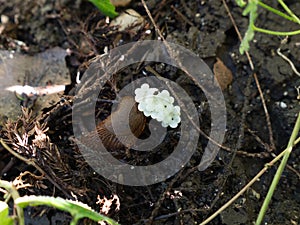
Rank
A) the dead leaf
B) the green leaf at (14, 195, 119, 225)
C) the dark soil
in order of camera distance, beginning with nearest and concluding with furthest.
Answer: the green leaf at (14, 195, 119, 225)
the dark soil
the dead leaf

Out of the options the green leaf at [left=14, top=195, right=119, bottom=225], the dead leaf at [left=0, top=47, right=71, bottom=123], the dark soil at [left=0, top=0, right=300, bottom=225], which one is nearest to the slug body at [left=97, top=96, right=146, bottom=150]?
the dark soil at [left=0, top=0, right=300, bottom=225]

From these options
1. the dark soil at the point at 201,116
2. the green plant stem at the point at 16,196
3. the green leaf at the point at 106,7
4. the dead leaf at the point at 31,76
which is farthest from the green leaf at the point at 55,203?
the green leaf at the point at 106,7

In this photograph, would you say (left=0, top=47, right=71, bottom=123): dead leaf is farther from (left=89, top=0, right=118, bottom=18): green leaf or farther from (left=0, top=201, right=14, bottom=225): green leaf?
(left=0, top=201, right=14, bottom=225): green leaf

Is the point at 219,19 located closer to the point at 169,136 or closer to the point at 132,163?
the point at 169,136

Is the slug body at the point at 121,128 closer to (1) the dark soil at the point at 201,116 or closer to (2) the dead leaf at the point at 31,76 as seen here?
(1) the dark soil at the point at 201,116

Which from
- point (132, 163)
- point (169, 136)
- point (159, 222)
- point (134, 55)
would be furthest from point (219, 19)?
point (159, 222)

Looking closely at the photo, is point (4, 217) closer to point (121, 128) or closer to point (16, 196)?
point (16, 196)
